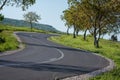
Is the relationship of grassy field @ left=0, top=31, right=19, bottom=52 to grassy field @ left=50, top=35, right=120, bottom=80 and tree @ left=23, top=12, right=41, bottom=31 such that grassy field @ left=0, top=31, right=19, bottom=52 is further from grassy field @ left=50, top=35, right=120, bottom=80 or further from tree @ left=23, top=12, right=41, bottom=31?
tree @ left=23, top=12, right=41, bottom=31

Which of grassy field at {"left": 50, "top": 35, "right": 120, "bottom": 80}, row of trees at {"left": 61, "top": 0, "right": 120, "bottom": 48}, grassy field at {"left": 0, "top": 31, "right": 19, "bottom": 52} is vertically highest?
row of trees at {"left": 61, "top": 0, "right": 120, "bottom": 48}

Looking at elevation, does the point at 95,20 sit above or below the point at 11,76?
above

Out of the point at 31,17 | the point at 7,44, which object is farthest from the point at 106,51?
the point at 31,17

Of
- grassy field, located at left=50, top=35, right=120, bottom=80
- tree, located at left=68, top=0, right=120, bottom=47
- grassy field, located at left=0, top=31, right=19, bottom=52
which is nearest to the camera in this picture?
grassy field, located at left=50, top=35, right=120, bottom=80

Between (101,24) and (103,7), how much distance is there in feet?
17.5

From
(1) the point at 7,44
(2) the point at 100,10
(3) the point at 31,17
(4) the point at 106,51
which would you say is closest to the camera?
(1) the point at 7,44

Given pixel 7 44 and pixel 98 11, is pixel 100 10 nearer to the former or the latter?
pixel 98 11

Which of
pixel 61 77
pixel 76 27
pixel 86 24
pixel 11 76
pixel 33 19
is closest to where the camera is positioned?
pixel 11 76

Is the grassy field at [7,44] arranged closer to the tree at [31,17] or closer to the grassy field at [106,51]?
the grassy field at [106,51]

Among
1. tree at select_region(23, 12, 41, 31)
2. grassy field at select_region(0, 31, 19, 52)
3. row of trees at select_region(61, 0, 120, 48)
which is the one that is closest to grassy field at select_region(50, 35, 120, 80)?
row of trees at select_region(61, 0, 120, 48)

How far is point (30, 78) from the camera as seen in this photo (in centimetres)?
1616

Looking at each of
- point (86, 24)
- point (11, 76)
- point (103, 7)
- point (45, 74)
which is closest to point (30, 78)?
point (11, 76)

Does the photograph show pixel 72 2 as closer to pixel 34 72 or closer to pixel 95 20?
pixel 95 20

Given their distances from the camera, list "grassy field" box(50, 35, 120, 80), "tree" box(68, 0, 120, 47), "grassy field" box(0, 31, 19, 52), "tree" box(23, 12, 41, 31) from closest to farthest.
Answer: "grassy field" box(50, 35, 120, 80)
"grassy field" box(0, 31, 19, 52)
"tree" box(68, 0, 120, 47)
"tree" box(23, 12, 41, 31)
